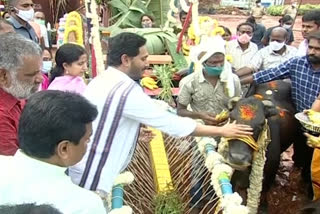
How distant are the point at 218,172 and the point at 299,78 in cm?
142

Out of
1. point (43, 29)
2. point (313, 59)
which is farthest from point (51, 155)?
point (43, 29)

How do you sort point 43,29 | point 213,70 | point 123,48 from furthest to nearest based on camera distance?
point 43,29, point 213,70, point 123,48

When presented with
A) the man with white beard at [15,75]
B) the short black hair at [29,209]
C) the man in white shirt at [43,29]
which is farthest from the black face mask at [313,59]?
the man in white shirt at [43,29]

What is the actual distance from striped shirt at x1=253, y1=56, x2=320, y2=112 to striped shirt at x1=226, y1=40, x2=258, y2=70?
4.40 feet

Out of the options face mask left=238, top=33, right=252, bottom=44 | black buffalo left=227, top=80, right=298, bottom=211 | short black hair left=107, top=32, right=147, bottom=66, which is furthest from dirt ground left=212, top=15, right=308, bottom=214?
short black hair left=107, top=32, right=147, bottom=66

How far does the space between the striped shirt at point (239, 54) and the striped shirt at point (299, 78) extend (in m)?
1.34

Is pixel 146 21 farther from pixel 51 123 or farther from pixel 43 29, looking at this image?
pixel 51 123

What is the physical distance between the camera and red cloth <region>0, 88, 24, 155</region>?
1939mm

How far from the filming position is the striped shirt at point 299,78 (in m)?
3.64

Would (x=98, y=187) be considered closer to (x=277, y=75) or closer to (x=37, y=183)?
(x=37, y=183)

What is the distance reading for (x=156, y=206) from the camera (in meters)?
3.16

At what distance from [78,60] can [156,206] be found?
1.31 metres

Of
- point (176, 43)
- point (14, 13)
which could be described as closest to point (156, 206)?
point (14, 13)

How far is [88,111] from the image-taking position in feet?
5.05
